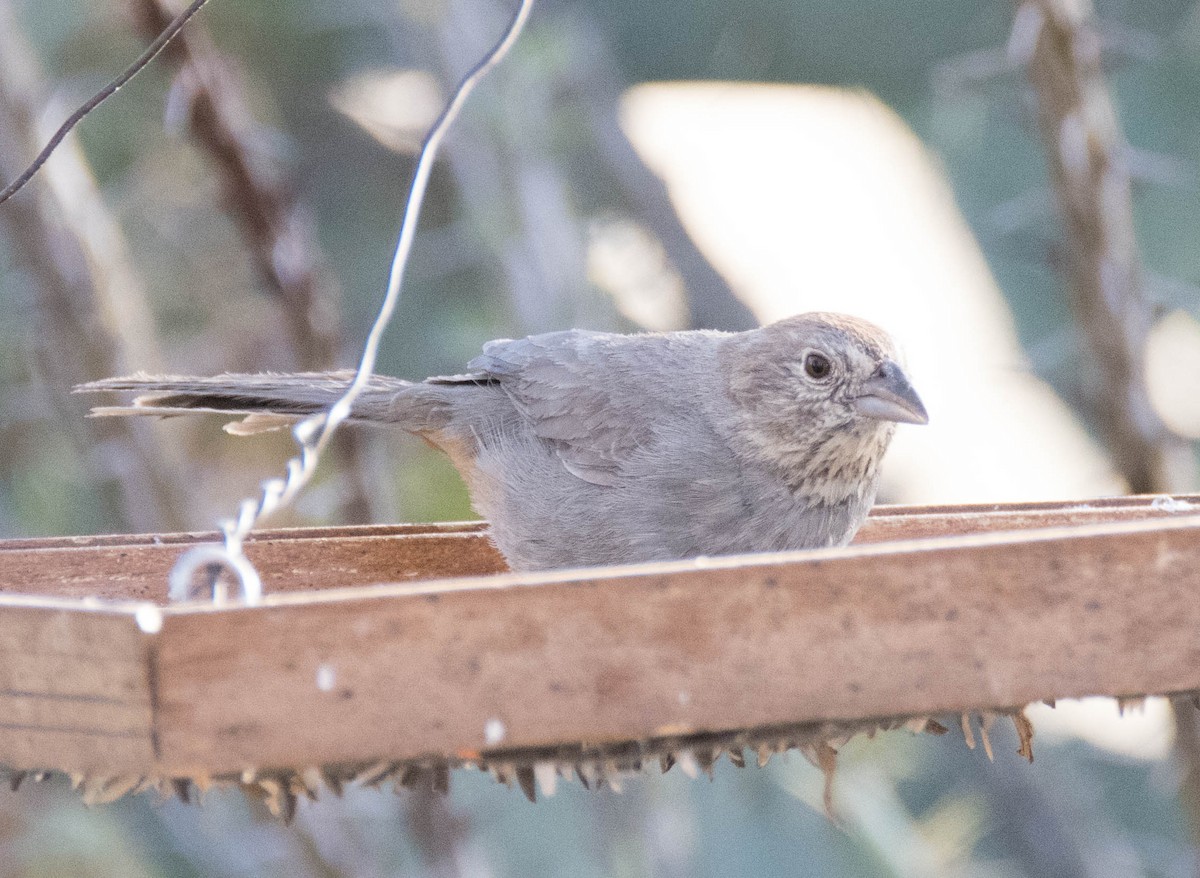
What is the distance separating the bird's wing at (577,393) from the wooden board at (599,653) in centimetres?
119

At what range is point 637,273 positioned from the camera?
22.8 feet

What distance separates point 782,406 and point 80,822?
4320mm

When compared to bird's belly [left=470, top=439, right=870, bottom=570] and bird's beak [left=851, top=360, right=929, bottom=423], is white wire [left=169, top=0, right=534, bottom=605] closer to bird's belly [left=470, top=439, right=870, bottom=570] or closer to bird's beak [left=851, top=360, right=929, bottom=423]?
bird's belly [left=470, top=439, right=870, bottom=570]

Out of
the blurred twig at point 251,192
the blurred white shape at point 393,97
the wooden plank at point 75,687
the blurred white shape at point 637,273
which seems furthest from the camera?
the blurred white shape at point 393,97

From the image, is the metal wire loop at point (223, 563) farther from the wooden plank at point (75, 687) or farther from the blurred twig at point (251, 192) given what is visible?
the blurred twig at point (251, 192)

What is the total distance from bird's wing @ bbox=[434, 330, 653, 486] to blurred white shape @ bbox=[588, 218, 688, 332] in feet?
9.55

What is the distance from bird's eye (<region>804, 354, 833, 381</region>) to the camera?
3.02 meters

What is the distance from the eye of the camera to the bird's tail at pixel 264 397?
3.00 metres

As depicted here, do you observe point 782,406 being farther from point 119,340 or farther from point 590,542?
point 119,340

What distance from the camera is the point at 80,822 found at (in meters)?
6.00

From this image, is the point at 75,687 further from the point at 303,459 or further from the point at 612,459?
the point at 612,459

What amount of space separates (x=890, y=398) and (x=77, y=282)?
2.89 m

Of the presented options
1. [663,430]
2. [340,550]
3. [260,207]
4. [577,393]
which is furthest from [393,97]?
[340,550]

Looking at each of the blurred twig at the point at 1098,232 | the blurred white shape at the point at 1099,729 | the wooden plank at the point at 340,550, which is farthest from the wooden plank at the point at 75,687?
the blurred white shape at the point at 1099,729
